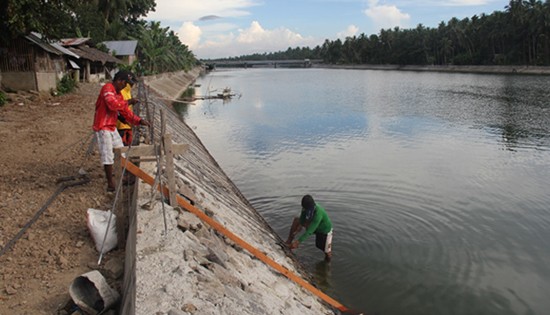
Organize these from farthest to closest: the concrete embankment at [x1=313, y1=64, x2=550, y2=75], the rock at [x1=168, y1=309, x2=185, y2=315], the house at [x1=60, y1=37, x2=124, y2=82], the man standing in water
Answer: the concrete embankment at [x1=313, y1=64, x2=550, y2=75] < the house at [x1=60, y1=37, x2=124, y2=82] < the man standing in water < the rock at [x1=168, y1=309, x2=185, y2=315]

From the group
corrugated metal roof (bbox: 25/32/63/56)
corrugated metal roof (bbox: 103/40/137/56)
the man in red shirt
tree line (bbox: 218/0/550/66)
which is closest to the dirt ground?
the man in red shirt

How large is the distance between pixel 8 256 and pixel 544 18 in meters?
94.6

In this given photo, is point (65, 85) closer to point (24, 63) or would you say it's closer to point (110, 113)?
point (24, 63)

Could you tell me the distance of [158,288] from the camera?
4.58m

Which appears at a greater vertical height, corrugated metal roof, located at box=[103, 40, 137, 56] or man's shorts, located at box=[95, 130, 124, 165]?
corrugated metal roof, located at box=[103, 40, 137, 56]

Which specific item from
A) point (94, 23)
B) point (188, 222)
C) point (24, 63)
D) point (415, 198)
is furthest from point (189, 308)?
point (94, 23)

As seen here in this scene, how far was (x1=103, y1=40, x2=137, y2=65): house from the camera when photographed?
5022 centimetres

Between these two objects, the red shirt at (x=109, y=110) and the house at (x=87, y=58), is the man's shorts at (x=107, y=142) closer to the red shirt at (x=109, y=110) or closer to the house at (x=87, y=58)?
the red shirt at (x=109, y=110)

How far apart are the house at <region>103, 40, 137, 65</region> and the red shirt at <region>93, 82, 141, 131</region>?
1783 inches

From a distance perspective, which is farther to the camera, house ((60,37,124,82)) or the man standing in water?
house ((60,37,124,82))

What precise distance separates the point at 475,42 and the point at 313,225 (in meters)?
111

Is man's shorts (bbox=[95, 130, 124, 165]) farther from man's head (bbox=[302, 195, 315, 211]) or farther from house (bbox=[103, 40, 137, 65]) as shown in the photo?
house (bbox=[103, 40, 137, 65])

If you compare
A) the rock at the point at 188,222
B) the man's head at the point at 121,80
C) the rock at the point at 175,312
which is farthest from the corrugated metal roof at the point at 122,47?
the rock at the point at 175,312

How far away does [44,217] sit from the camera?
7168 mm
